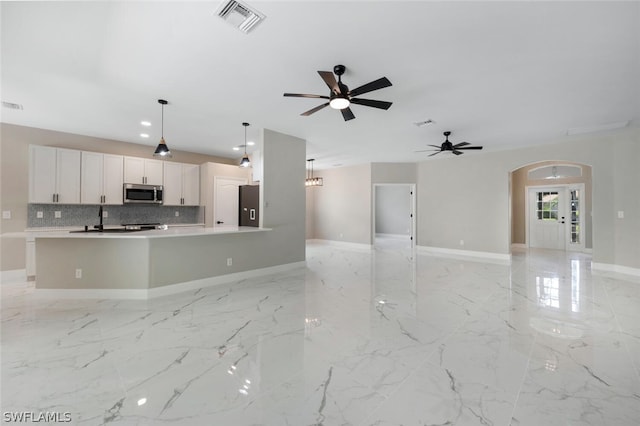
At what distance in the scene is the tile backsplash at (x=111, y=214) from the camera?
16.9 ft

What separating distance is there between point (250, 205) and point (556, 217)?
915cm

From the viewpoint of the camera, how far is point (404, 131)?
536 centimetres

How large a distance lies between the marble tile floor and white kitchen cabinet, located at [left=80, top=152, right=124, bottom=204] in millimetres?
1965

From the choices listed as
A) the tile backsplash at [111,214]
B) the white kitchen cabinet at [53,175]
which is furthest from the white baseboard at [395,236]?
the white kitchen cabinet at [53,175]

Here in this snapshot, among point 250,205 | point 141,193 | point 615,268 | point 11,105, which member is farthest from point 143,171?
point 615,268

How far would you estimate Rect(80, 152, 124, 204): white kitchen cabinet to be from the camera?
5.32 m

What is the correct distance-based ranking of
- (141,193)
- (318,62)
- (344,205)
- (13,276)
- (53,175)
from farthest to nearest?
(344,205) < (141,193) < (53,175) < (13,276) < (318,62)

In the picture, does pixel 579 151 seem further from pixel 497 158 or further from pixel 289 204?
pixel 289 204

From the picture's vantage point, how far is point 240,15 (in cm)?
222

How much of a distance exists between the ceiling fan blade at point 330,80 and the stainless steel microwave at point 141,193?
508cm

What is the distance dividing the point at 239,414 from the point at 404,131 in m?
5.16

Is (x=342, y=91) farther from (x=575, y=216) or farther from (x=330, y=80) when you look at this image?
(x=575, y=216)

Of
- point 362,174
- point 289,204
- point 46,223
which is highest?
point 362,174

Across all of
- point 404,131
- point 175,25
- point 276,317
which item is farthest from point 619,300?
point 175,25
